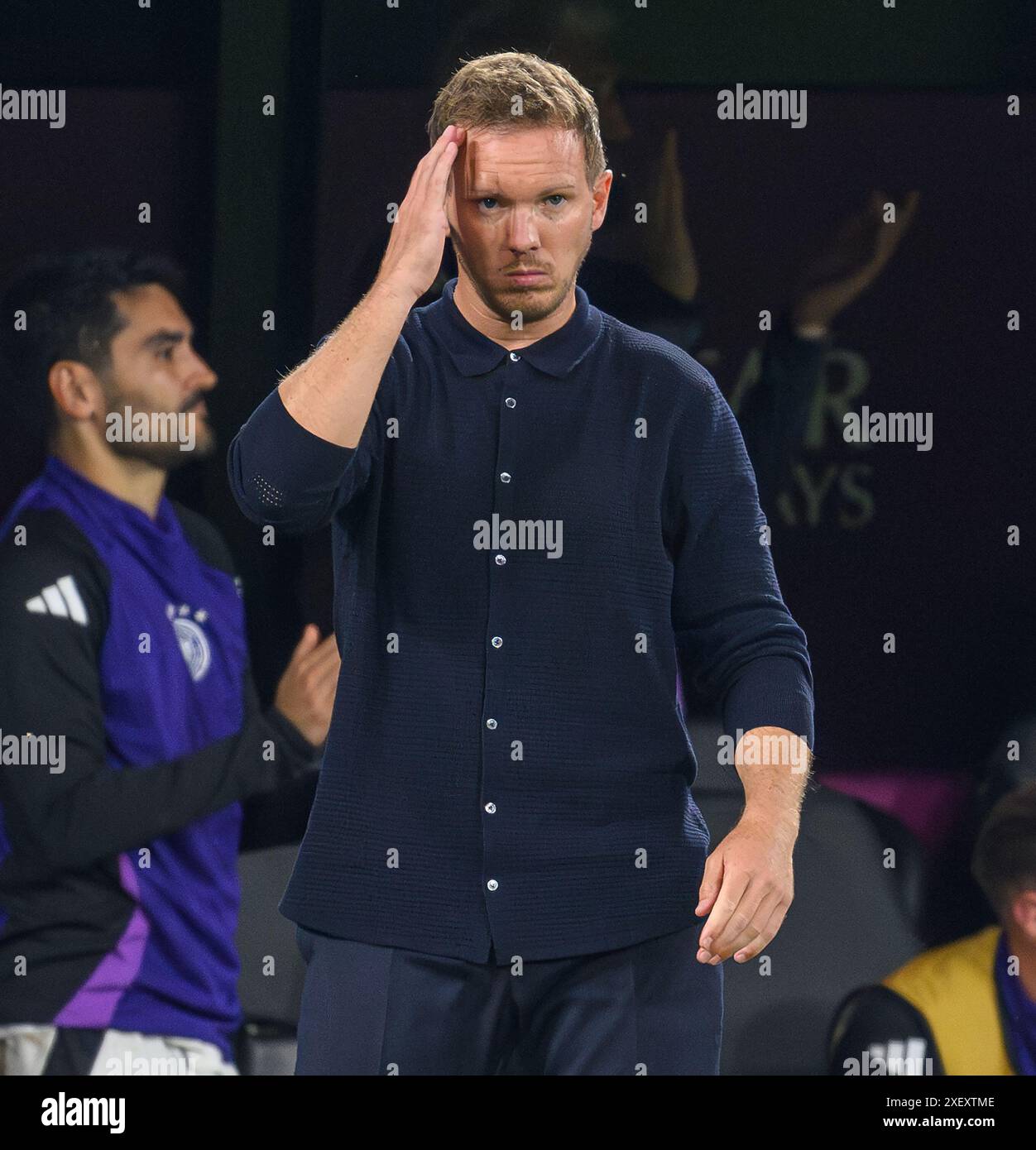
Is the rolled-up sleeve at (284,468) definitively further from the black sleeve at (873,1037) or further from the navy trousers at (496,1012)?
the black sleeve at (873,1037)

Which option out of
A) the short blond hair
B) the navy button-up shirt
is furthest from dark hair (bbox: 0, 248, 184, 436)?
the navy button-up shirt

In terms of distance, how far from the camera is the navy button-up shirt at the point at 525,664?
212 cm

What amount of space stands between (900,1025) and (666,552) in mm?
1560

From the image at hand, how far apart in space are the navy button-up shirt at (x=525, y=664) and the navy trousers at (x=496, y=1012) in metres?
0.03

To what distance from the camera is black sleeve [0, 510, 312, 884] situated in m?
3.20

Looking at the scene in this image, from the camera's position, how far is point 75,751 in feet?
10.5

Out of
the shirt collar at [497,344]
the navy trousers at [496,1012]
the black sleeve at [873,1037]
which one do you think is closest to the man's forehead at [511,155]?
the shirt collar at [497,344]

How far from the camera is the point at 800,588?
330 cm

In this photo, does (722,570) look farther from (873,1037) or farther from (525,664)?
(873,1037)

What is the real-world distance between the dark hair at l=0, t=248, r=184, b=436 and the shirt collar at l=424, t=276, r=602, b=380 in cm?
121

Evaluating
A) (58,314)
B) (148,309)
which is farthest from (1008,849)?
(58,314)

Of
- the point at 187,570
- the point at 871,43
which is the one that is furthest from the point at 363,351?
the point at 871,43

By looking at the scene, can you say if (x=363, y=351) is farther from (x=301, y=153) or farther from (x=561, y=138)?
(x=301, y=153)

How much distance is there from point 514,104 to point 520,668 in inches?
32.1
